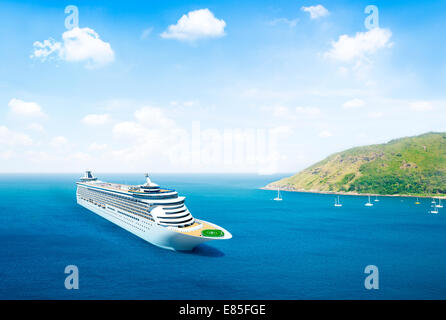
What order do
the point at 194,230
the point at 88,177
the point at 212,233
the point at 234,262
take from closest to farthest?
the point at 234,262 → the point at 212,233 → the point at 194,230 → the point at 88,177

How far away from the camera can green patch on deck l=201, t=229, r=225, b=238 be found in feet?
161

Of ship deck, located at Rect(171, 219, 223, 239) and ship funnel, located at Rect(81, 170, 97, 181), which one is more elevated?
ship funnel, located at Rect(81, 170, 97, 181)

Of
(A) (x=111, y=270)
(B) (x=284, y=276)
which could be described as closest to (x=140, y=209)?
(A) (x=111, y=270)

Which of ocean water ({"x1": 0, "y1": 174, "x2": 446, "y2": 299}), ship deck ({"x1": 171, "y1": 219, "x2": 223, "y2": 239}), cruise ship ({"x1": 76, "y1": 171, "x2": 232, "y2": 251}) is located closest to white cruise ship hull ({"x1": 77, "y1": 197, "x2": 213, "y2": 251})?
cruise ship ({"x1": 76, "y1": 171, "x2": 232, "y2": 251})

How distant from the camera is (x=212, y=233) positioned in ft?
164

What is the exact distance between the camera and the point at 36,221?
8756 cm

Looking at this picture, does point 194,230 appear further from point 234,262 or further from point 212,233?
point 234,262

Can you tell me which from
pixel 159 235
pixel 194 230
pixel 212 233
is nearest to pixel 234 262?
pixel 212 233

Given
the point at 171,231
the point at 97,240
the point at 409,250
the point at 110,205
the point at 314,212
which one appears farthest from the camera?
the point at 314,212

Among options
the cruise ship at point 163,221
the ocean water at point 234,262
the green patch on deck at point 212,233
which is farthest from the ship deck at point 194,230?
the ocean water at point 234,262

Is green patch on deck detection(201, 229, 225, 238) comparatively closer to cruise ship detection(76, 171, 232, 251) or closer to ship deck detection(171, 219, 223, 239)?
cruise ship detection(76, 171, 232, 251)

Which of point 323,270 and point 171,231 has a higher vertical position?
point 171,231
